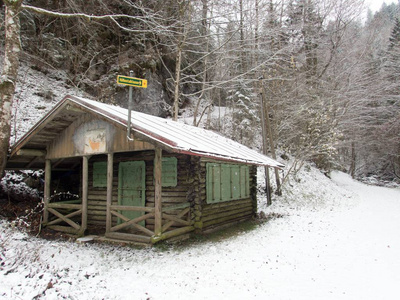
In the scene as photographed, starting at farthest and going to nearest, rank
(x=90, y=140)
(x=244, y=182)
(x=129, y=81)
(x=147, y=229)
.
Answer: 1. (x=244, y=182)
2. (x=90, y=140)
3. (x=147, y=229)
4. (x=129, y=81)

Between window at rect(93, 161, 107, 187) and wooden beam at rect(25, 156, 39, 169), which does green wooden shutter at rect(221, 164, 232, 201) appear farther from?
wooden beam at rect(25, 156, 39, 169)

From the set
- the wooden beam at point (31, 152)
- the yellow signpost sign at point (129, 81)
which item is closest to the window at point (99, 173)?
the wooden beam at point (31, 152)

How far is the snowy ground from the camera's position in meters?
4.69

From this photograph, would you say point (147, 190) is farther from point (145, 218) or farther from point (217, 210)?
point (217, 210)

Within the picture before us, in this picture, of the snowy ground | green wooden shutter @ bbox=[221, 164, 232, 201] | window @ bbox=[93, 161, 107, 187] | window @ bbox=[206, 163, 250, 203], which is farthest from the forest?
the snowy ground

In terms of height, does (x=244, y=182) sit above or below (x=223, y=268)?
above

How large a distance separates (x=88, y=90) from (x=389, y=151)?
98.1 feet

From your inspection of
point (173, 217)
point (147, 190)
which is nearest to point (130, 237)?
point (173, 217)

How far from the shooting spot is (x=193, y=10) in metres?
14.5

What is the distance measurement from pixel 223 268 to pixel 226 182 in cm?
450

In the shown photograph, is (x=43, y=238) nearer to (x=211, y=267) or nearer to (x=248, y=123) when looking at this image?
(x=211, y=267)

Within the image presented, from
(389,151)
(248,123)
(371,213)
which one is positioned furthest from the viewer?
(389,151)

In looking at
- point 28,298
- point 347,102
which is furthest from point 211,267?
point 347,102

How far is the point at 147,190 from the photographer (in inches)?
371
